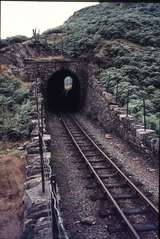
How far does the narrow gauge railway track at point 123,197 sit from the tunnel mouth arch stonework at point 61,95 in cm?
1602

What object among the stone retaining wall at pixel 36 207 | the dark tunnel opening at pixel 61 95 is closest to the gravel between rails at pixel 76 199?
the stone retaining wall at pixel 36 207

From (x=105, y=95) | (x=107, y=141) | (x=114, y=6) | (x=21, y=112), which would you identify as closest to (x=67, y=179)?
(x=107, y=141)

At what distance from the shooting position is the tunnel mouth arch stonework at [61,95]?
3234cm

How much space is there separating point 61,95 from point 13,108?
21.4 m

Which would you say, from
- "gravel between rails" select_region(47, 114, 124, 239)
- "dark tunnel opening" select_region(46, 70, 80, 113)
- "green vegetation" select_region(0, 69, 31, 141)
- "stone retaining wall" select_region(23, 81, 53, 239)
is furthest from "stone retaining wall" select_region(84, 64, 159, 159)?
"stone retaining wall" select_region(23, 81, 53, 239)

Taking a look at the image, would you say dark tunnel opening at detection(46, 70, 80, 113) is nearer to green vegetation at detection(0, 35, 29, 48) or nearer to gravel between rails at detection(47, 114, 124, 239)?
green vegetation at detection(0, 35, 29, 48)

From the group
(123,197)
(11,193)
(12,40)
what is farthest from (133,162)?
(12,40)

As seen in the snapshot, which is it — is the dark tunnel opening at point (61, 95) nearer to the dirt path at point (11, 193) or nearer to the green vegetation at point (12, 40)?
the green vegetation at point (12, 40)

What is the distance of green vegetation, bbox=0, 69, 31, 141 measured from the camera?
16.7m

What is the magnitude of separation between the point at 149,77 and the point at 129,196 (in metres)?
13.1

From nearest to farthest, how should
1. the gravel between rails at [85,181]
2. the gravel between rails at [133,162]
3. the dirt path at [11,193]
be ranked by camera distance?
the gravel between rails at [85,181], the dirt path at [11,193], the gravel between rails at [133,162]

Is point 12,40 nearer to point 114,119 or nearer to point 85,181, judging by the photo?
point 114,119

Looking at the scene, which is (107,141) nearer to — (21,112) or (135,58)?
(21,112)

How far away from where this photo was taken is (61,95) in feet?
138
